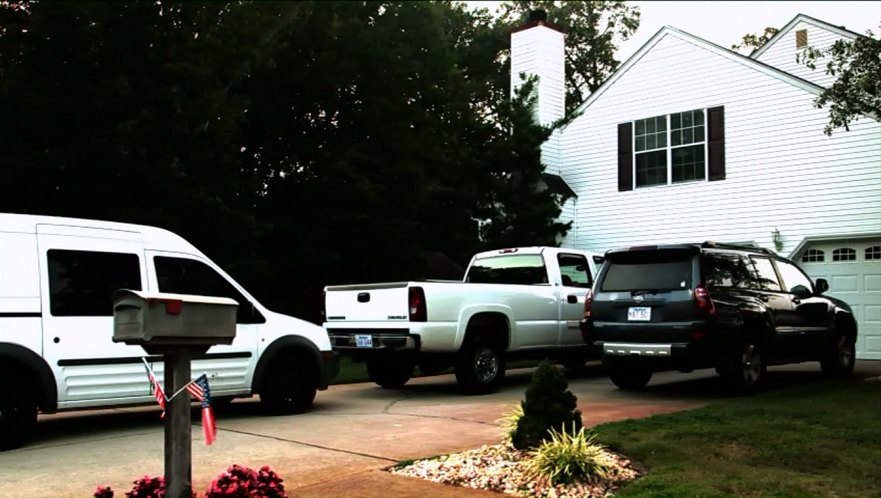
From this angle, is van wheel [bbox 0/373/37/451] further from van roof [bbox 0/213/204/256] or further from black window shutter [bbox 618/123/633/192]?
black window shutter [bbox 618/123/633/192]

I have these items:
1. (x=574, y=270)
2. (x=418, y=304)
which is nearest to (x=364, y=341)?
(x=418, y=304)

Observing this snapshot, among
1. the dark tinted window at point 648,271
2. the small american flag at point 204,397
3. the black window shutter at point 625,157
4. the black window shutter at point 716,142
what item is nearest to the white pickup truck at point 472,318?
the dark tinted window at point 648,271

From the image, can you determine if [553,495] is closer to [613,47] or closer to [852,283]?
[852,283]

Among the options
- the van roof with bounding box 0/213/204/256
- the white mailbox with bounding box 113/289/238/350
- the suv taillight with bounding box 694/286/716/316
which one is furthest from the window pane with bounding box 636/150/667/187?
the white mailbox with bounding box 113/289/238/350

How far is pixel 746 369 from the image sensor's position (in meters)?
10.6

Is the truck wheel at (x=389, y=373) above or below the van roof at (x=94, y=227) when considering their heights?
below

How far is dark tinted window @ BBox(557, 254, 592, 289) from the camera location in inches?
514

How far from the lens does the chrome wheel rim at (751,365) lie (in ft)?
34.6

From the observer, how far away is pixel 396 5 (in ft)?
76.8

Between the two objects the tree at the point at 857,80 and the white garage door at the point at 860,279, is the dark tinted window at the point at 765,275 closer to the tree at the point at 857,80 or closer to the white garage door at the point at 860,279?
the tree at the point at 857,80

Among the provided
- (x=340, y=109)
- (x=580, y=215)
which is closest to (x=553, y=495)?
(x=580, y=215)

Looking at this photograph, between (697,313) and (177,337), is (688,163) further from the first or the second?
(177,337)

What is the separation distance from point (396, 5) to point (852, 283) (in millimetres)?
14049

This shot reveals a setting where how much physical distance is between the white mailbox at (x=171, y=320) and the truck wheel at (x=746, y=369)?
298 inches
